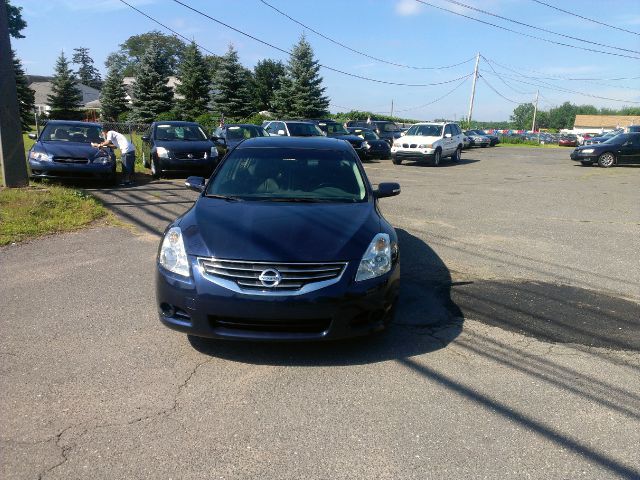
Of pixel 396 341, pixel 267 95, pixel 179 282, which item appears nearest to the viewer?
pixel 179 282

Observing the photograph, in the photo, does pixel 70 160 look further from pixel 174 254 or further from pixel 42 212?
pixel 174 254

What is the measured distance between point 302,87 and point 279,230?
145 ft

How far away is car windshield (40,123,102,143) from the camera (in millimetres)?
12281

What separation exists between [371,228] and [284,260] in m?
0.95

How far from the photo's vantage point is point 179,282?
3670mm

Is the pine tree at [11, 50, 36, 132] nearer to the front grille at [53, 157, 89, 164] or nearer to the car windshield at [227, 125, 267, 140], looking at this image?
→ the car windshield at [227, 125, 267, 140]

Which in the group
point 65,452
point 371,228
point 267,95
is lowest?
point 65,452

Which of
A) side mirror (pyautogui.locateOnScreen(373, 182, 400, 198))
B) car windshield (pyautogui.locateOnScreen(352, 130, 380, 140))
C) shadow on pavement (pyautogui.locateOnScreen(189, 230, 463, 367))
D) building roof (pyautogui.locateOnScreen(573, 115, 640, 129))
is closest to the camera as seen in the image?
shadow on pavement (pyautogui.locateOnScreen(189, 230, 463, 367))

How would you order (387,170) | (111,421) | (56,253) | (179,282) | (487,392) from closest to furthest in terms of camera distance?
1. (111,421)
2. (487,392)
3. (179,282)
4. (56,253)
5. (387,170)

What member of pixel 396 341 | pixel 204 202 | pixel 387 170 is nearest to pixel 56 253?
pixel 204 202

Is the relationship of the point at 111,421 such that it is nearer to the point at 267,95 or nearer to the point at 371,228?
the point at 371,228

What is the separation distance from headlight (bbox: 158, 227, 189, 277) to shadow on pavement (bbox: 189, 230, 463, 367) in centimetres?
69

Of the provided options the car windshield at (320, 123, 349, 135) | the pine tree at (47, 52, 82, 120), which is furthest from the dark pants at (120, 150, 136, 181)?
the pine tree at (47, 52, 82, 120)

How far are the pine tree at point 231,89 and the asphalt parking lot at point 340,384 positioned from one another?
1645 inches
